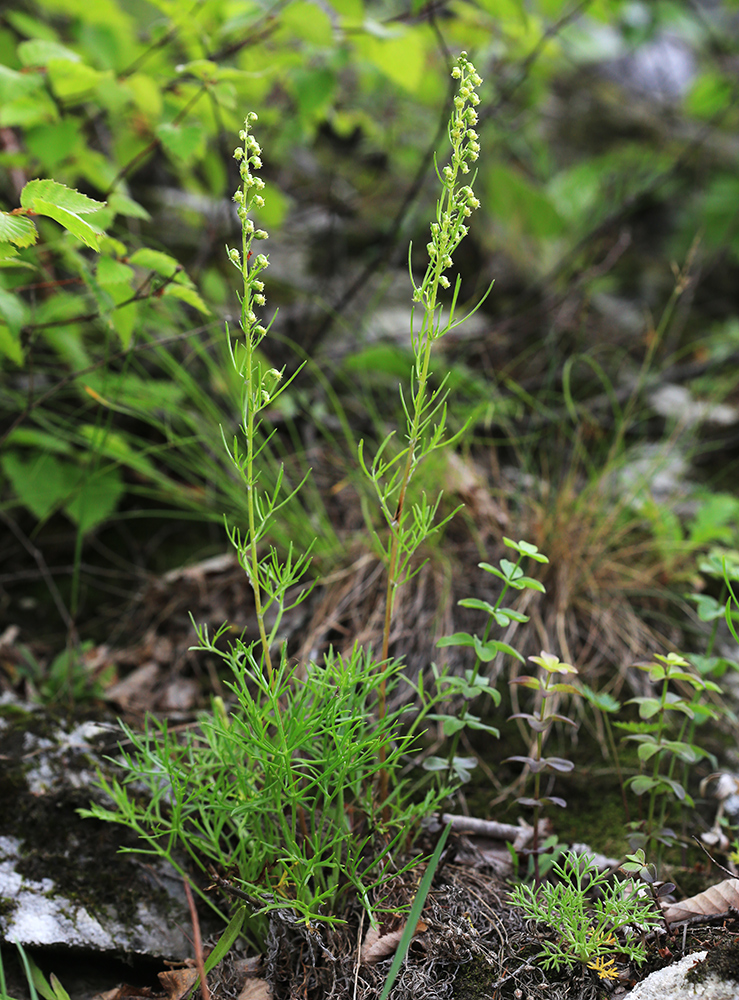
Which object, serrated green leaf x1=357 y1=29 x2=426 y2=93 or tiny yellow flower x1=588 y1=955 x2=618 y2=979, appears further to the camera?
serrated green leaf x1=357 y1=29 x2=426 y2=93

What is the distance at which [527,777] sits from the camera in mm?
1438

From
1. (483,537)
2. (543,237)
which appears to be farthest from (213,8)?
(543,237)

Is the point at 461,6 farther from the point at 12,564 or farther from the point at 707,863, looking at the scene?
the point at 707,863

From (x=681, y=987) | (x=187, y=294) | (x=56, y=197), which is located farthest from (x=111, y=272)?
(x=681, y=987)

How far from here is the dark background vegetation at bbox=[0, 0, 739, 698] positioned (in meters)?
1.73

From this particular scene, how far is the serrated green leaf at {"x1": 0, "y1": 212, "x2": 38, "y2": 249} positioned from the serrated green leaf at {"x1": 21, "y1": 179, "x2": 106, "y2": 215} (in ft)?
0.09

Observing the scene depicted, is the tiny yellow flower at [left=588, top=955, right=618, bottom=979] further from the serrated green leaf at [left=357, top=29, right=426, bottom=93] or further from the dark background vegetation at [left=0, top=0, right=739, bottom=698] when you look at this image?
the serrated green leaf at [left=357, top=29, right=426, bottom=93]

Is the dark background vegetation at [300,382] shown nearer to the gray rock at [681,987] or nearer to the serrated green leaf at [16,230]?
the serrated green leaf at [16,230]

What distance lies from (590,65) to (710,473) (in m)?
4.28

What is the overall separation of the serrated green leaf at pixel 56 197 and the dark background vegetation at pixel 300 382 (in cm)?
31

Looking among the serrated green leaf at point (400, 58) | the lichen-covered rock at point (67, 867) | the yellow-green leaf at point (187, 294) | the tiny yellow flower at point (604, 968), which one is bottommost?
the lichen-covered rock at point (67, 867)

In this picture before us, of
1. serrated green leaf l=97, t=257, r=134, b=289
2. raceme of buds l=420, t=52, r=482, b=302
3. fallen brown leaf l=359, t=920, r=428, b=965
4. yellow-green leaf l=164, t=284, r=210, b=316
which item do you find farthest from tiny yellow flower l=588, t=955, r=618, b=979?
serrated green leaf l=97, t=257, r=134, b=289

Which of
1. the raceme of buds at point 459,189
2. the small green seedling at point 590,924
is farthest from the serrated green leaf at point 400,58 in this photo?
the small green seedling at point 590,924

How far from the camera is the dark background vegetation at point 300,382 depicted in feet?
5.68
